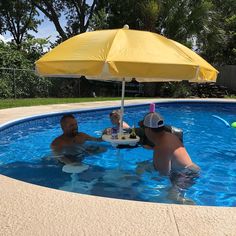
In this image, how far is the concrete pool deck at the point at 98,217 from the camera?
120 inches

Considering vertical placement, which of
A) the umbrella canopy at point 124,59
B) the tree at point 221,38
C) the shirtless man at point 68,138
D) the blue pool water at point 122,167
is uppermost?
the tree at point 221,38

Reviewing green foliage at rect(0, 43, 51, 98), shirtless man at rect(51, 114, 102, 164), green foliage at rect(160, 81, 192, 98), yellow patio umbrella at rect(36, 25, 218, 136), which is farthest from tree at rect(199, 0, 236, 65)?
yellow patio umbrella at rect(36, 25, 218, 136)

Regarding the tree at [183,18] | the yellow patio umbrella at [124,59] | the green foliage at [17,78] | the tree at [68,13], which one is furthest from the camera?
the tree at [68,13]

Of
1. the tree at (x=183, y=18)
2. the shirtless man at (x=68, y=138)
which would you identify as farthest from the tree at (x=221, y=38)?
the shirtless man at (x=68, y=138)

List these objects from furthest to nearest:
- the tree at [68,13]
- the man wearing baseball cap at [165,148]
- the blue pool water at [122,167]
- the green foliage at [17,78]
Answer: the tree at [68,13] < the green foliage at [17,78] < the blue pool water at [122,167] < the man wearing baseball cap at [165,148]

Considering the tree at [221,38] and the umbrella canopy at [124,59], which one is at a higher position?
→ the tree at [221,38]

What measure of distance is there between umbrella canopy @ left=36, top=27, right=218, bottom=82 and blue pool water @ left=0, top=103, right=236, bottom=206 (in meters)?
1.48

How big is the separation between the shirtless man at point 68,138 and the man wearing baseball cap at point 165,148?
165 centimetres

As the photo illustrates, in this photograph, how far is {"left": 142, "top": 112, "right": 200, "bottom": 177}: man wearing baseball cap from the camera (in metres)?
4.78

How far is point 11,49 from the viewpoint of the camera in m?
19.2

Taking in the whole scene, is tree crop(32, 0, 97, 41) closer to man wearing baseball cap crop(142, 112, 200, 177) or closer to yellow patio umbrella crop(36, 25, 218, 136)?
yellow patio umbrella crop(36, 25, 218, 136)

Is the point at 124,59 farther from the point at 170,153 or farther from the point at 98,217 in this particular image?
the point at 98,217

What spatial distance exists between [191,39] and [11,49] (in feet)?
33.5

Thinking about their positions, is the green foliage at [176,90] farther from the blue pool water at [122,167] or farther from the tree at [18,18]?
the tree at [18,18]
